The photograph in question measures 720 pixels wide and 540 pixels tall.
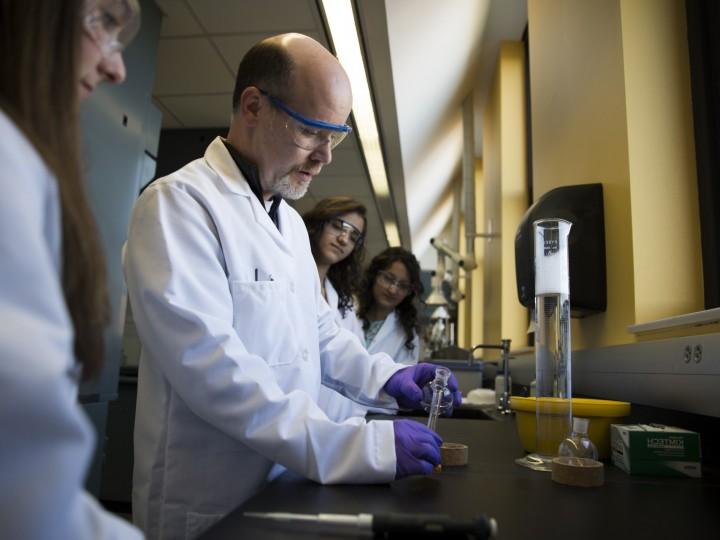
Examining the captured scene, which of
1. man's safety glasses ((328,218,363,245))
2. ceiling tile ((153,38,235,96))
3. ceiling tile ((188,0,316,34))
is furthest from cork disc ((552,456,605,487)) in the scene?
ceiling tile ((153,38,235,96))

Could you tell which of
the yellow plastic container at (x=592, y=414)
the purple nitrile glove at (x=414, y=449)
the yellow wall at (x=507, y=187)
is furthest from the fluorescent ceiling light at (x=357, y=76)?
the purple nitrile glove at (x=414, y=449)

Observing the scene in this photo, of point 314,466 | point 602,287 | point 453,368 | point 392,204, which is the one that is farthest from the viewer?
point 392,204

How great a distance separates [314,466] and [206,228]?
0.44 meters

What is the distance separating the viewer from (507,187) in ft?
10.7

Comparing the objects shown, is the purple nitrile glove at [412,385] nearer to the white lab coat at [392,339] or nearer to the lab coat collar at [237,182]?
the lab coat collar at [237,182]

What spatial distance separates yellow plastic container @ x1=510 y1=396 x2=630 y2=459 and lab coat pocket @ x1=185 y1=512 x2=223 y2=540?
57 centimetres

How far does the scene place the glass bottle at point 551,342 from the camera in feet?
2.95

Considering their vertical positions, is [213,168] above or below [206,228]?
above

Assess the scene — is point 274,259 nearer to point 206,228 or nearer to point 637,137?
point 206,228

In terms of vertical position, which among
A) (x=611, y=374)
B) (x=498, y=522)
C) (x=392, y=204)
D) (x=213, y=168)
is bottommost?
(x=498, y=522)

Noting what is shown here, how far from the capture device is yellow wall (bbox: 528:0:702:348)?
1.29 m

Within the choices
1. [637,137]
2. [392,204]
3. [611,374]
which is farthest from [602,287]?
[392,204]

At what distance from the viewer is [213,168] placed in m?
1.06

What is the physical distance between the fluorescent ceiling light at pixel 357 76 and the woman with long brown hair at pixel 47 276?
2.28 m
